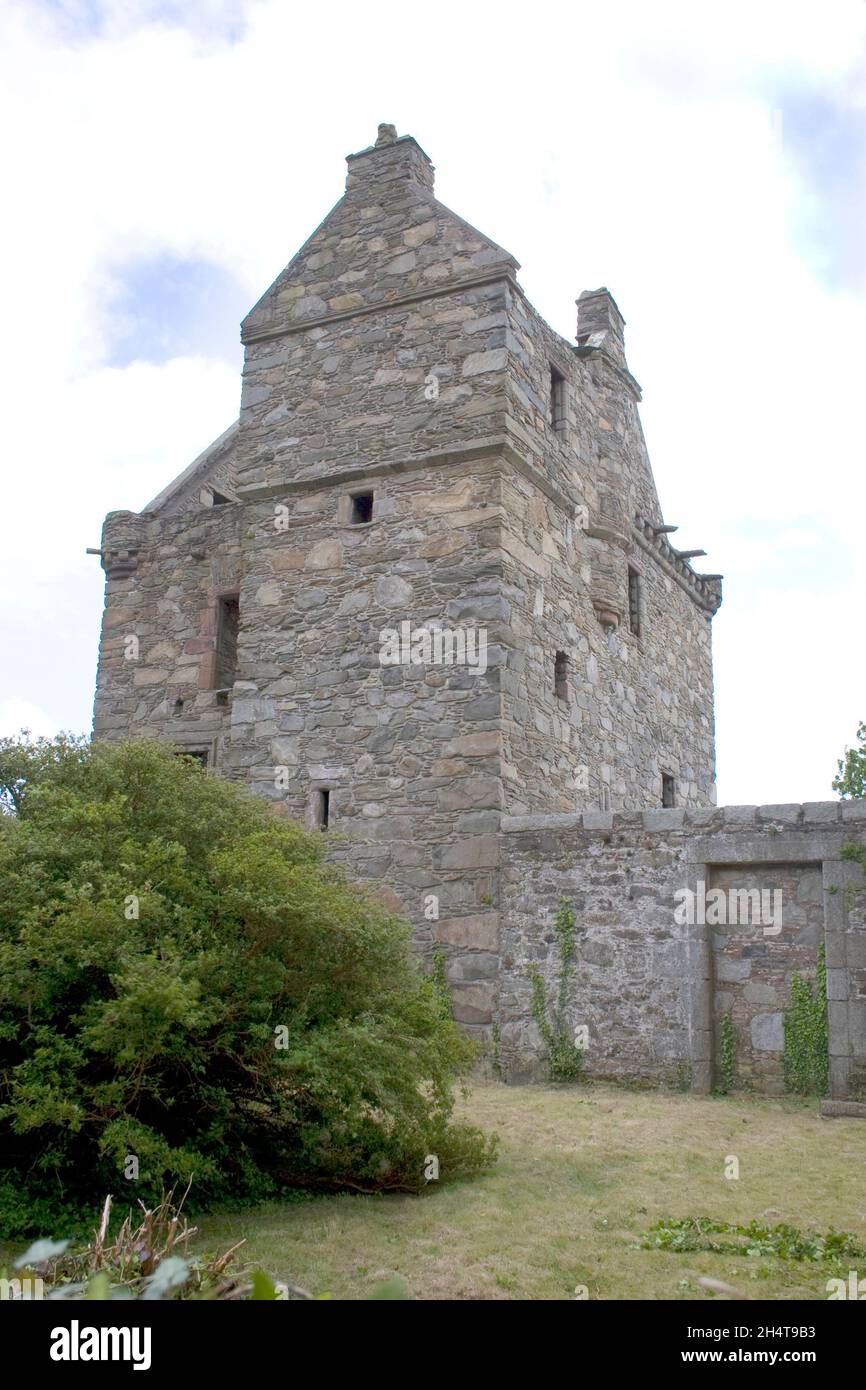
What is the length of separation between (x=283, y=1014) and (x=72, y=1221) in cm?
156

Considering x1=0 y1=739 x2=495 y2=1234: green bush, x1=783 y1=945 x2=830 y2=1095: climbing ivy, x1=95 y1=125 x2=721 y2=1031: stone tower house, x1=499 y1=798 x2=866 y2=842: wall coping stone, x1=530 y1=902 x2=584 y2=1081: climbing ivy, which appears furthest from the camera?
x1=95 y1=125 x2=721 y2=1031: stone tower house

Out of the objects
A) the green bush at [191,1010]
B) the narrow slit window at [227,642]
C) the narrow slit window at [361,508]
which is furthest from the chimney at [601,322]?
the green bush at [191,1010]

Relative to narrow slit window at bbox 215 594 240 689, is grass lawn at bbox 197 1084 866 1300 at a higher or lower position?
lower

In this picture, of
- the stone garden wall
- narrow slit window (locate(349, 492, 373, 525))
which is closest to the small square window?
the stone garden wall

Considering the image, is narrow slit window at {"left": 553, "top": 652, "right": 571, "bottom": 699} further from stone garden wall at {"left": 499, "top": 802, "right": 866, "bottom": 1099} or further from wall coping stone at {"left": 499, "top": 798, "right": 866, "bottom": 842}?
stone garden wall at {"left": 499, "top": 802, "right": 866, "bottom": 1099}

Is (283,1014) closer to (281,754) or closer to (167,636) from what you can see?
(281,754)

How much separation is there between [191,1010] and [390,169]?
35.7 ft

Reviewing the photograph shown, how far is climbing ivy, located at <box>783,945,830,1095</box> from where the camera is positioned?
9.57 m

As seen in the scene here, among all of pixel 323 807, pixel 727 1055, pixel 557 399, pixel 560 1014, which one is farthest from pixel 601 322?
pixel 727 1055

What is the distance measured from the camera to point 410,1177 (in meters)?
7.15

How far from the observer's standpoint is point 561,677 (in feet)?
43.2

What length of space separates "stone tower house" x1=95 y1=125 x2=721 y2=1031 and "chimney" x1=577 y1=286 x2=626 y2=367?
155 millimetres

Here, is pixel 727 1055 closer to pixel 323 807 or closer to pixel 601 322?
pixel 323 807

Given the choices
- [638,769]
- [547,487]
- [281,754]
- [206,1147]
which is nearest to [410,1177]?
[206,1147]
